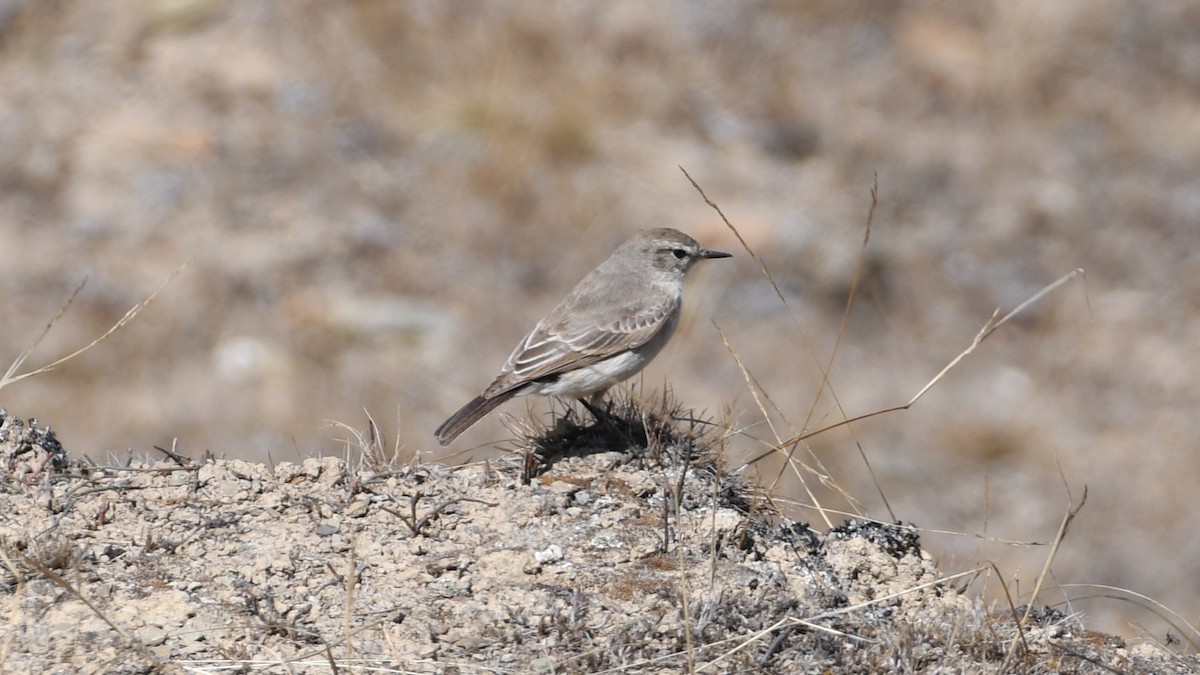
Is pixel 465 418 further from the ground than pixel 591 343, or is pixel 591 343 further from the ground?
pixel 591 343

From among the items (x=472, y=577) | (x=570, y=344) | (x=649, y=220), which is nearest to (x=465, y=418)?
(x=570, y=344)

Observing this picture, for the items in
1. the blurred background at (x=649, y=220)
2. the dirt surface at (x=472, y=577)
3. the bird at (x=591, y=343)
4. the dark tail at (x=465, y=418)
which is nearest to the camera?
the dirt surface at (x=472, y=577)

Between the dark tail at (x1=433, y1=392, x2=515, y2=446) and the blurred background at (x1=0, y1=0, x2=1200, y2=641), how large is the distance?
4.09 m

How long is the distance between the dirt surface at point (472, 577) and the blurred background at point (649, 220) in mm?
5067

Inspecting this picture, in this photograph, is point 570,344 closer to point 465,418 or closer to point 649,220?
point 465,418

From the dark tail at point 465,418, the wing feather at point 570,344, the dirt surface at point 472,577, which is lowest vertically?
the dirt surface at point 472,577

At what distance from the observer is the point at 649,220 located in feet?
42.5

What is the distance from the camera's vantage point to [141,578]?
16.4 ft

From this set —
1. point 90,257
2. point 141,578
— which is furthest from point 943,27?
point 141,578

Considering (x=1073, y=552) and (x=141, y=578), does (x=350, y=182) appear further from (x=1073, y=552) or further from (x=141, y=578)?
(x=141, y=578)

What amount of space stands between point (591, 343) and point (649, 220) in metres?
6.05

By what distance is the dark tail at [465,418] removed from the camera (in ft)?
22.0

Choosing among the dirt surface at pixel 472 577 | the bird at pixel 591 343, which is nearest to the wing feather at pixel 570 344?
the bird at pixel 591 343

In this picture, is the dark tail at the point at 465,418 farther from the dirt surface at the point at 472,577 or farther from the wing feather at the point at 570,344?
the dirt surface at the point at 472,577
